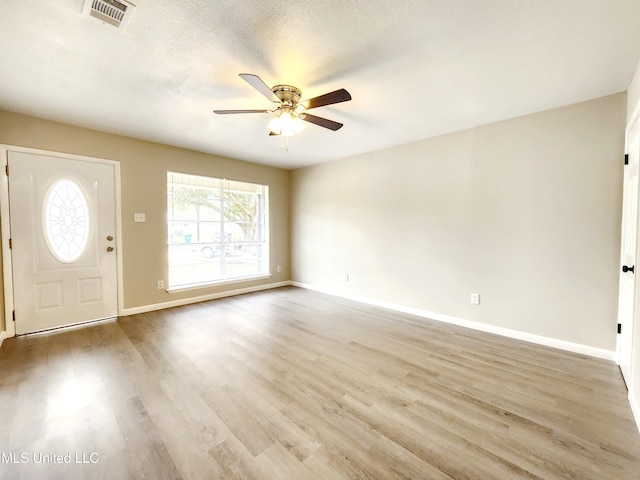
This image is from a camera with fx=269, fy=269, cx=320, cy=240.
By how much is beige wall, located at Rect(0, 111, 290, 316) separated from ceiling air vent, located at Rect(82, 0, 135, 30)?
2.43 metres

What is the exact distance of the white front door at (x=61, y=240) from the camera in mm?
3055

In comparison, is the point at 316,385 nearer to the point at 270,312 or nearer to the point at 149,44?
the point at 270,312

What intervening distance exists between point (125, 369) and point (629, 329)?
413 centimetres

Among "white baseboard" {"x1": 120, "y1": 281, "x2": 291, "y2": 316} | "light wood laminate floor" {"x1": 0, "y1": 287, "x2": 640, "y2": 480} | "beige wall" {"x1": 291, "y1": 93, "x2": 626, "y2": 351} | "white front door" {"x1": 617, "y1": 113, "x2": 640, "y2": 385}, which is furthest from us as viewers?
"white baseboard" {"x1": 120, "y1": 281, "x2": 291, "y2": 316}

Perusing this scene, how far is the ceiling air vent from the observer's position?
1.52m

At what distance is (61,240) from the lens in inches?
129

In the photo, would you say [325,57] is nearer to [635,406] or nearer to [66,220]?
[635,406]

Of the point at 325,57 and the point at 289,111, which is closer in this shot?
the point at 325,57

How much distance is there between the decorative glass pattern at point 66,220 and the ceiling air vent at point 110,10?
253cm

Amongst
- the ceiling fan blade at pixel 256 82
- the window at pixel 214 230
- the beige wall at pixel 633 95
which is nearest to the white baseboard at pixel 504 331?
the beige wall at pixel 633 95

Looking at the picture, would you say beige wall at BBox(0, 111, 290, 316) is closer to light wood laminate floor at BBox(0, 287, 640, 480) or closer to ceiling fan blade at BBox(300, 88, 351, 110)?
light wood laminate floor at BBox(0, 287, 640, 480)

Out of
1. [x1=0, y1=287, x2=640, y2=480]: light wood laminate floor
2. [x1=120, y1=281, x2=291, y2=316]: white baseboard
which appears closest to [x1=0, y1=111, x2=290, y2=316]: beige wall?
[x1=120, y1=281, x2=291, y2=316]: white baseboard

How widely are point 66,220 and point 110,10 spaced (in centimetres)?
281

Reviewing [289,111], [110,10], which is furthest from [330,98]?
[110,10]
